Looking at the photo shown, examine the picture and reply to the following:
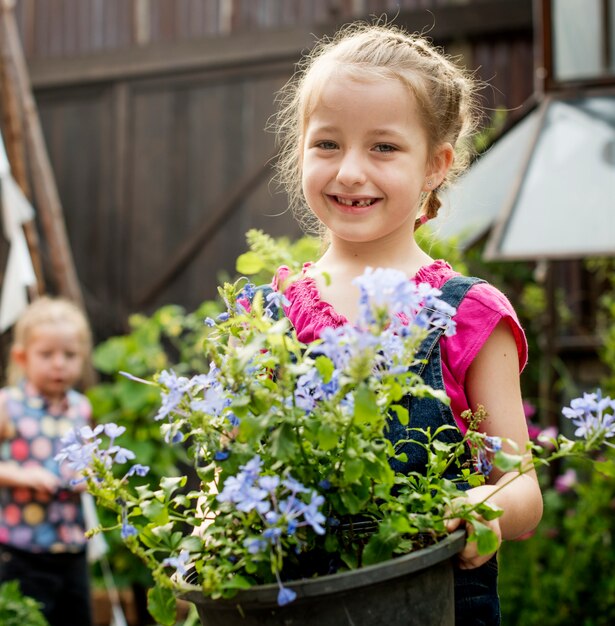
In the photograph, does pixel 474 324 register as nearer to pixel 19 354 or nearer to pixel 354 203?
pixel 354 203

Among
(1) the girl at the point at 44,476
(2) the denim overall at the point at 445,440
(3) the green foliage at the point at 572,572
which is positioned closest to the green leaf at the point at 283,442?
(2) the denim overall at the point at 445,440

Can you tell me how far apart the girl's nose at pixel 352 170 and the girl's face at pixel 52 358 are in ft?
8.38

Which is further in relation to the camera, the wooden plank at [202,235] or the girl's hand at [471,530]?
the wooden plank at [202,235]

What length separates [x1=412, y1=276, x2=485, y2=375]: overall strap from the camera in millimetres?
1444

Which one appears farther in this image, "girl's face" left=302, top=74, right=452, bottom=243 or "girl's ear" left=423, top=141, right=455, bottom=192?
"girl's ear" left=423, top=141, right=455, bottom=192

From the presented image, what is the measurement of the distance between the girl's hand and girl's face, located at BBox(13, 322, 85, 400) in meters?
2.79

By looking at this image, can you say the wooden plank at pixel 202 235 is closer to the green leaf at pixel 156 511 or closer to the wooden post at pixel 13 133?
the wooden post at pixel 13 133

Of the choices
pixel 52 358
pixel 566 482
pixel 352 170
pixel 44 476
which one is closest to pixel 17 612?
pixel 44 476

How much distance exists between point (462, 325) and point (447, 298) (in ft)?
0.17

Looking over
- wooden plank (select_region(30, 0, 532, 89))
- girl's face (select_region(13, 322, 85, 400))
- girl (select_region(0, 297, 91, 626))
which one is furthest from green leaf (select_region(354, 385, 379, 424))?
wooden plank (select_region(30, 0, 532, 89))

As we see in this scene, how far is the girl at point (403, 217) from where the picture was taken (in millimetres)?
1446

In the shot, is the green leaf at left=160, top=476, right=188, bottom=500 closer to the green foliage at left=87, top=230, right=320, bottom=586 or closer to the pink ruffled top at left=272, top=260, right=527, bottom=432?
the pink ruffled top at left=272, top=260, right=527, bottom=432

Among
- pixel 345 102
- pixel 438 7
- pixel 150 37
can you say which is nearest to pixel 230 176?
pixel 150 37

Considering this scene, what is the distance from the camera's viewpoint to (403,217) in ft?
5.11
